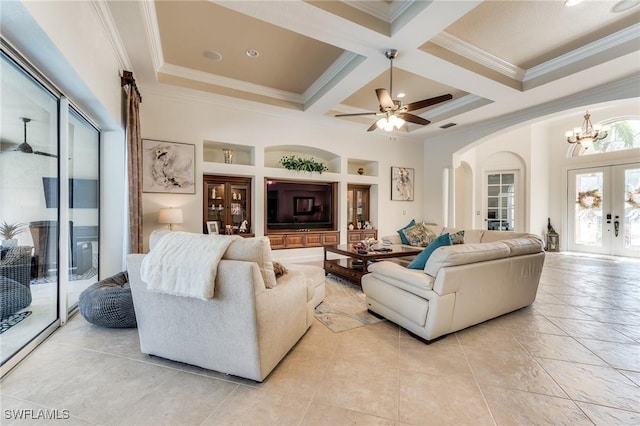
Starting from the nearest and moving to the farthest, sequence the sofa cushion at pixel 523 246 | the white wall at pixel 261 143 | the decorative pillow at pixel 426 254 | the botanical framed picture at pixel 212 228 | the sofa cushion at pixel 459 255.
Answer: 1. the sofa cushion at pixel 459 255
2. the decorative pillow at pixel 426 254
3. the sofa cushion at pixel 523 246
4. the white wall at pixel 261 143
5. the botanical framed picture at pixel 212 228

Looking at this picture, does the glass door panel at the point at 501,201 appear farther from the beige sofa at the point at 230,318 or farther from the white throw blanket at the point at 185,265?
the white throw blanket at the point at 185,265

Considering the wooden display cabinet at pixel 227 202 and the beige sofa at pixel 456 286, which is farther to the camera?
the wooden display cabinet at pixel 227 202

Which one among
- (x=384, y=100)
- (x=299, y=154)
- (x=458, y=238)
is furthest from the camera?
(x=299, y=154)

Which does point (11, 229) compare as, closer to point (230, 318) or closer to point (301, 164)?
point (230, 318)

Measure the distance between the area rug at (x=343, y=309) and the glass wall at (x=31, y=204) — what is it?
8.09ft

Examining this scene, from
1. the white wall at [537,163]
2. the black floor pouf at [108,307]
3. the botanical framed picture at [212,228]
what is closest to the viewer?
the black floor pouf at [108,307]

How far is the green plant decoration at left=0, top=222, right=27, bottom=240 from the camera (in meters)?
1.98

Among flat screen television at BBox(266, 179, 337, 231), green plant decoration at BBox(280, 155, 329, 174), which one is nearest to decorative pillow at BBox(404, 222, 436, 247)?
flat screen television at BBox(266, 179, 337, 231)

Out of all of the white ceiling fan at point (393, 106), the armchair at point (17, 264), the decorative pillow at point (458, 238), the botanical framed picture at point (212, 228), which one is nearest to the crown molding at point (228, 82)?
the white ceiling fan at point (393, 106)

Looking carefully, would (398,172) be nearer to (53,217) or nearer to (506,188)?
(506,188)

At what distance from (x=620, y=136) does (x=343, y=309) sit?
8349 mm

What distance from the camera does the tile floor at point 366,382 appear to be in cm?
154

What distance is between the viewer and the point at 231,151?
552 centimetres

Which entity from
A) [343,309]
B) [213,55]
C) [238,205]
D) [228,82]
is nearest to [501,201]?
[343,309]
